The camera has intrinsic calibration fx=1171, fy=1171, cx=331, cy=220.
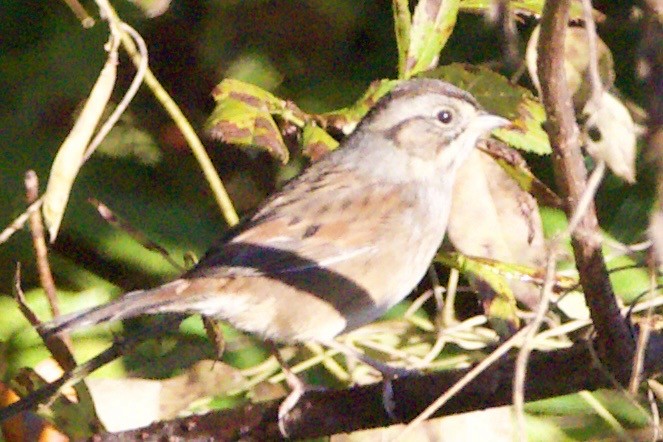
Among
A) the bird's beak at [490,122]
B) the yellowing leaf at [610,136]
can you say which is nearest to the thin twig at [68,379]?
the bird's beak at [490,122]

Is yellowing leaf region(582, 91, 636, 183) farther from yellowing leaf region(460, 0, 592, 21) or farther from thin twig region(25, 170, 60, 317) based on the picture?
thin twig region(25, 170, 60, 317)

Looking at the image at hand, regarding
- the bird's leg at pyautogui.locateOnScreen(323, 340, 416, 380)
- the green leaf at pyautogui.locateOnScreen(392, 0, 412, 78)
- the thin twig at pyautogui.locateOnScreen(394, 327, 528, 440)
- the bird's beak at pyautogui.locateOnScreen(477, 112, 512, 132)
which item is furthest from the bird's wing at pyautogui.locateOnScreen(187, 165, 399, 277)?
the thin twig at pyautogui.locateOnScreen(394, 327, 528, 440)

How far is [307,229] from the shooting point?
2.22 metres

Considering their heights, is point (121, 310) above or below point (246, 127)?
below

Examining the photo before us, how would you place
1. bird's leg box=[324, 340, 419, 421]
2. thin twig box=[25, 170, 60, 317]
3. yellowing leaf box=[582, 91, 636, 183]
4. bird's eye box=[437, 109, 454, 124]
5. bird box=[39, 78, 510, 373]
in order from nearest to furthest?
yellowing leaf box=[582, 91, 636, 183] < bird's leg box=[324, 340, 419, 421] < thin twig box=[25, 170, 60, 317] < bird box=[39, 78, 510, 373] < bird's eye box=[437, 109, 454, 124]

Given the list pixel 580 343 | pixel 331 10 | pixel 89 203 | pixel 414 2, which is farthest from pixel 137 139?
pixel 580 343

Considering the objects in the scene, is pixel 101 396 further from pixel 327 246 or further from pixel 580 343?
pixel 580 343

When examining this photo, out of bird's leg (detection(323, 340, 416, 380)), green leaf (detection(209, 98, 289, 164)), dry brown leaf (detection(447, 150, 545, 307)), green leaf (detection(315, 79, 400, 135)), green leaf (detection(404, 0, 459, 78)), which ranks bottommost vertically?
bird's leg (detection(323, 340, 416, 380))

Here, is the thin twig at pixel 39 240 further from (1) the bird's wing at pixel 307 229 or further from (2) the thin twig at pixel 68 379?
(1) the bird's wing at pixel 307 229

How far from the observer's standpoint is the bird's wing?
2.05 meters

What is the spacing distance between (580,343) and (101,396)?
0.98 meters

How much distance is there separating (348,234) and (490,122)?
0.34 m

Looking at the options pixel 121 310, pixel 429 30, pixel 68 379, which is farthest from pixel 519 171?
pixel 68 379

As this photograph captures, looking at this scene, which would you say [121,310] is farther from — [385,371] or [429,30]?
[429,30]
